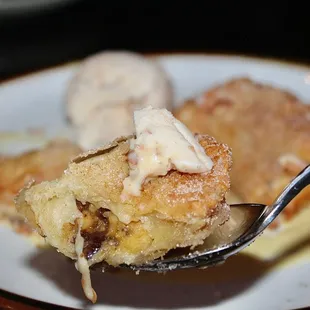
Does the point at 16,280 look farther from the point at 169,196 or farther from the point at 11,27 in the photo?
the point at 11,27

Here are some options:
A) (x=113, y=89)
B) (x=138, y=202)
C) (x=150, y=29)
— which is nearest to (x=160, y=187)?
(x=138, y=202)

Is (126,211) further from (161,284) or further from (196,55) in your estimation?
(196,55)

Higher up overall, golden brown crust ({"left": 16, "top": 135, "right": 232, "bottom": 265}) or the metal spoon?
golden brown crust ({"left": 16, "top": 135, "right": 232, "bottom": 265})

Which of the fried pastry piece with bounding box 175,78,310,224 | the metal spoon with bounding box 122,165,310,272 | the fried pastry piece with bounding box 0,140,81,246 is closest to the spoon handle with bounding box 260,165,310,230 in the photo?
the metal spoon with bounding box 122,165,310,272

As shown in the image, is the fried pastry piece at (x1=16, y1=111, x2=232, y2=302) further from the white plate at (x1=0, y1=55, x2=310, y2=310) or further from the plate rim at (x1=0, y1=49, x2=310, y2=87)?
the plate rim at (x1=0, y1=49, x2=310, y2=87)

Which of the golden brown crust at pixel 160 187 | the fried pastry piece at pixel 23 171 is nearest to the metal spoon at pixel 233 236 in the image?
the golden brown crust at pixel 160 187

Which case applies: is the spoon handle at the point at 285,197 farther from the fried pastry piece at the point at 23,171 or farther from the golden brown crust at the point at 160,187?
the fried pastry piece at the point at 23,171
